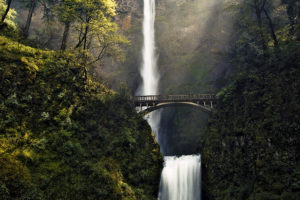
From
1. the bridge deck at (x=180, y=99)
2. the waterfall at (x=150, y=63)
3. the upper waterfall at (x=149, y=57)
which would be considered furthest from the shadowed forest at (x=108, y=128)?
the upper waterfall at (x=149, y=57)

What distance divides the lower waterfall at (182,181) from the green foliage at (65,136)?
4.00 meters

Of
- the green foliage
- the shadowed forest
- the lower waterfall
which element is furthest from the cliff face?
the green foliage

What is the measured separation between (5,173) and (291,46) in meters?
25.6

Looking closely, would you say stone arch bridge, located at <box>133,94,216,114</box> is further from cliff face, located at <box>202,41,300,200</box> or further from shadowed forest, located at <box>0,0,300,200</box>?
cliff face, located at <box>202,41,300,200</box>

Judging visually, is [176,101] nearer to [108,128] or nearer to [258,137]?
[108,128]

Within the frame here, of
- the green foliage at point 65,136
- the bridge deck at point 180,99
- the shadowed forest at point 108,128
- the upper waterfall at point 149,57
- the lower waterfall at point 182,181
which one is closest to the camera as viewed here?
the green foliage at point 65,136

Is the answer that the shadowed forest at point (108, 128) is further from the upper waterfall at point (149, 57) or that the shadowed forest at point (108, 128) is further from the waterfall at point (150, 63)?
the upper waterfall at point (149, 57)

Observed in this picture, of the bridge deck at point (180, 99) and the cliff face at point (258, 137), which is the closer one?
the cliff face at point (258, 137)

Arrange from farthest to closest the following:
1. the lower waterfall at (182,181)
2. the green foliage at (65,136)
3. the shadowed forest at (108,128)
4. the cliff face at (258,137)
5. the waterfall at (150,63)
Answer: the waterfall at (150,63)
the lower waterfall at (182,181)
the cliff face at (258,137)
the shadowed forest at (108,128)
the green foliage at (65,136)

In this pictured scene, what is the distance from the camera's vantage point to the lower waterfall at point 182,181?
2316cm

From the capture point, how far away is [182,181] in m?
24.3

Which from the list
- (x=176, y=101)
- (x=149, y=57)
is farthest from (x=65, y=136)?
(x=149, y=57)

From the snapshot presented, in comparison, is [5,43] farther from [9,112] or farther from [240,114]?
[240,114]

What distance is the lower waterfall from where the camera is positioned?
2316cm
